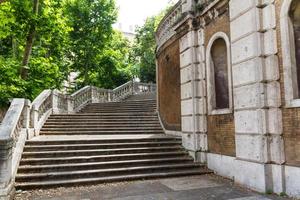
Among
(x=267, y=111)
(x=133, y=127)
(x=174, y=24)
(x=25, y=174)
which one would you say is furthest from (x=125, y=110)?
(x=267, y=111)

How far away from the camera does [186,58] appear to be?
10.4 m

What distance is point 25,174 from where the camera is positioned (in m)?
7.96

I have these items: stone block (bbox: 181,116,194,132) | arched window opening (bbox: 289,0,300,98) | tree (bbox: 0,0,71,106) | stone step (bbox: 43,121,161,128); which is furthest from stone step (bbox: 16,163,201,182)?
tree (bbox: 0,0,71,106)

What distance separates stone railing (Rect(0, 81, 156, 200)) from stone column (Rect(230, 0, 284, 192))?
5.48 metres

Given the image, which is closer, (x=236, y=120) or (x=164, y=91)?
(x=236, y=120)

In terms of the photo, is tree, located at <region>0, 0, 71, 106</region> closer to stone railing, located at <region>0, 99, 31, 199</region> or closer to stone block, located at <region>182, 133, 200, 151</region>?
stone railing, located at <region>0, 99, 31, 199</region>

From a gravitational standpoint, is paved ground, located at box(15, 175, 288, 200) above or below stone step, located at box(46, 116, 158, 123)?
below

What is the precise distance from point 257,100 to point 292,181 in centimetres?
192

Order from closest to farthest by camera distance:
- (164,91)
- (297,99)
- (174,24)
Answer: (297,99) < (174,24) < (164,91)

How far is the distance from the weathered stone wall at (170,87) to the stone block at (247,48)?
151 inches

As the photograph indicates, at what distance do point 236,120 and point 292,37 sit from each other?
247 cm

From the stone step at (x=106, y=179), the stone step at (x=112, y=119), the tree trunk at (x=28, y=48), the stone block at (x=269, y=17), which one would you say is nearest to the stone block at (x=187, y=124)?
the stone step at (x=106, y=179)

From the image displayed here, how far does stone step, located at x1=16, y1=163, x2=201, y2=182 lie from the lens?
7.84 metres

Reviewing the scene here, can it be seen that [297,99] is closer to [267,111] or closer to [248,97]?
[267,111]
